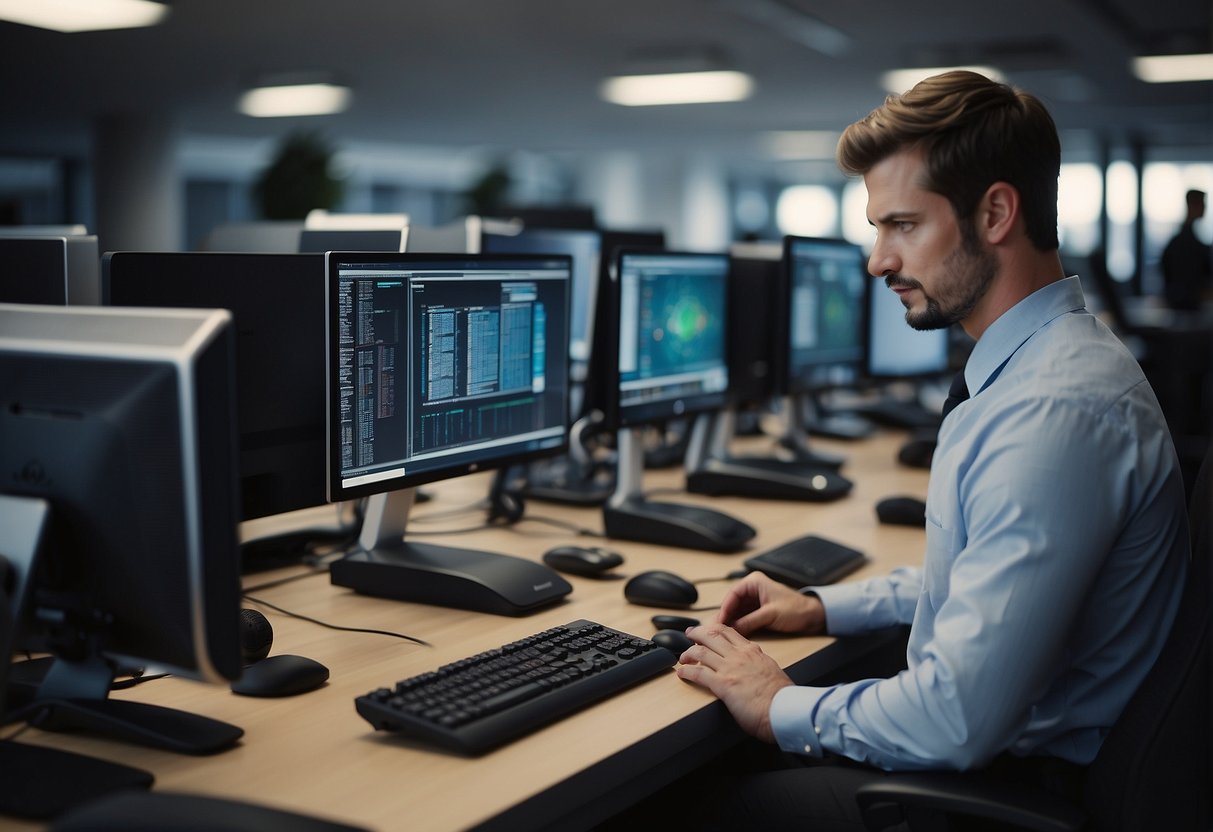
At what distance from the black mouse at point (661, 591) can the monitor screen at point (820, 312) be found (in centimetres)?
128

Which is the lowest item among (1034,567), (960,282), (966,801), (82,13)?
(966,801)

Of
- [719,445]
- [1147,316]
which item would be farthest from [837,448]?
[1147,316]

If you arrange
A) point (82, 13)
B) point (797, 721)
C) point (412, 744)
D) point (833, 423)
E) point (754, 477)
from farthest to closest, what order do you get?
point (82, 13)
point (833, 423)
point (754, 477)
point (797, 721)
point (412, 744)

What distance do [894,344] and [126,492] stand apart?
115 inches

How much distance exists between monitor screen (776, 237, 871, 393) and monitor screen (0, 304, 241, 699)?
2.05m

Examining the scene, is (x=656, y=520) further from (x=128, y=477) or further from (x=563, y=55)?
(x=563, y=55)

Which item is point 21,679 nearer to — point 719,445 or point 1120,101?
point 719,445

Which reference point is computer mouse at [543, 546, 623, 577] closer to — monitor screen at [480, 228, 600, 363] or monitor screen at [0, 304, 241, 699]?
monitor screen at [480, 228, 600, 363]

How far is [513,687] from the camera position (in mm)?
1391

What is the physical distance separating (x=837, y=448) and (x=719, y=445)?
0.77 metres

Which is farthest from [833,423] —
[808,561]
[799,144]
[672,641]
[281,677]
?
[799,144]

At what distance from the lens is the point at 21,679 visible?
1.45m

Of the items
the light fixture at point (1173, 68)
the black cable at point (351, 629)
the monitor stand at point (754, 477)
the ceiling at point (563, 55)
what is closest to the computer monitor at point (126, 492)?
the black cable at point (351, 629)

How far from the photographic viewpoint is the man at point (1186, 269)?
8586 mm
